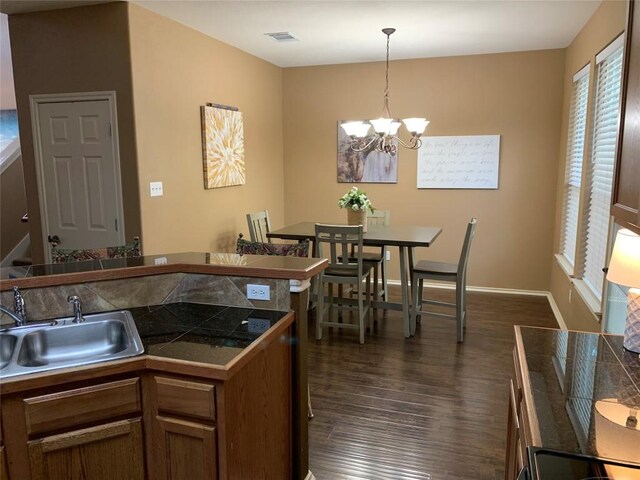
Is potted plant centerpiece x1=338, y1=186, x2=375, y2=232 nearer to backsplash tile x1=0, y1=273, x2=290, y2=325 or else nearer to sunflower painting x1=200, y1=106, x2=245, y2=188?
sunflower painting x1=200, y1=106, x2=245, y2=188

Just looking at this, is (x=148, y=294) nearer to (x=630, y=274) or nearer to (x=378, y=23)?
(x=630, y=274)

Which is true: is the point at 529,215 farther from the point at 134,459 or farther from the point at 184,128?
the point at 134,459

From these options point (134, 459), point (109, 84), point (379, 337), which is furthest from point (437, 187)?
point (134, 459)

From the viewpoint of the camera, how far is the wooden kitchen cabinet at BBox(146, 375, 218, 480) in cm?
161

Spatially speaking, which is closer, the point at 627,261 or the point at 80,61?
the point at 627,261

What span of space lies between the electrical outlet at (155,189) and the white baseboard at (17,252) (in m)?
2.22

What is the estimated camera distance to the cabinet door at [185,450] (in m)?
1.62

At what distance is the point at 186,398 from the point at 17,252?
4707mm

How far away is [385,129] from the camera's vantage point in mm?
4199

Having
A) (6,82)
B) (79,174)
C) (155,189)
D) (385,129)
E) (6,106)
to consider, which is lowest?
(155,189)

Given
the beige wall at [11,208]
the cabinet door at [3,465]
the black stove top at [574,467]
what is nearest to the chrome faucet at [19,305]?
the cabinet door at [3,465]

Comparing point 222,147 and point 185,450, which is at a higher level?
point 222,147

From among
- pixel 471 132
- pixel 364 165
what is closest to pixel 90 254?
pixel 364 165

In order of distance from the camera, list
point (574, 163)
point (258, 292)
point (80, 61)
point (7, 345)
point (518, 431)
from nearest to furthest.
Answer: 1. point (518, 431)
2. point (7, 345)
3. point (258, 292)
4. point (80, 61)
5. point (574, 163)
